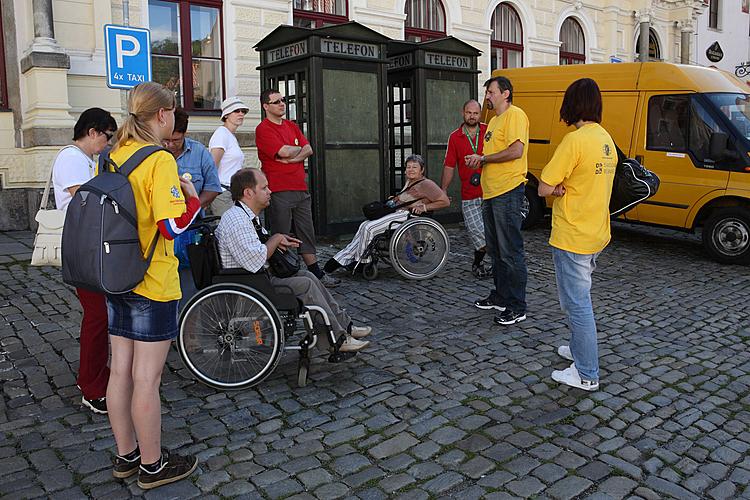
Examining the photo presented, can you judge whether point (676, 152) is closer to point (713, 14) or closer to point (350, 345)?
point (350, 345)

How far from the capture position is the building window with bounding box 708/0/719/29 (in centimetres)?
2456

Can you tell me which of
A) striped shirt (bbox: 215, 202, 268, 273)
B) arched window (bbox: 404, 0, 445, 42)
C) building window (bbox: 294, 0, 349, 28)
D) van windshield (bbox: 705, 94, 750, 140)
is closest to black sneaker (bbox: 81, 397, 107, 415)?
striped shirt (bbox: 215, 202, 268, 273)

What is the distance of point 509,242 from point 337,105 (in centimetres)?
421

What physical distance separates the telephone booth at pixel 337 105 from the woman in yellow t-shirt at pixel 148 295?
618cm

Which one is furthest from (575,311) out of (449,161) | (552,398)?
(449,161)

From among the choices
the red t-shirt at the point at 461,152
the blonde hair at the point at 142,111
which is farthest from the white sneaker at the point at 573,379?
the red t-shirt at the point at 461,152

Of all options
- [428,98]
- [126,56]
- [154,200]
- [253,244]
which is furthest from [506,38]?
[154,200]

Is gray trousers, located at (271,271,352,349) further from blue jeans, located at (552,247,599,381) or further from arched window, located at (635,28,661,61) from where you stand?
arched window, located at (635,28,661,61)

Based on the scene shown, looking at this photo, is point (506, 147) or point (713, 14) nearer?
point (506, 147)

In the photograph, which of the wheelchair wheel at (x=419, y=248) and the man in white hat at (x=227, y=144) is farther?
the wheelchair wheel at (x=419, y=248)

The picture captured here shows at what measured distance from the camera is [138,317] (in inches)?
124

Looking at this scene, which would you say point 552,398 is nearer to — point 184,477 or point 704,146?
point 184,477

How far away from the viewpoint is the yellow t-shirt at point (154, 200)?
3.03 m

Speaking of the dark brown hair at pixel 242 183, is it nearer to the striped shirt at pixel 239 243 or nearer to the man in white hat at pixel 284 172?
the striped shirt at pixel 239 243
